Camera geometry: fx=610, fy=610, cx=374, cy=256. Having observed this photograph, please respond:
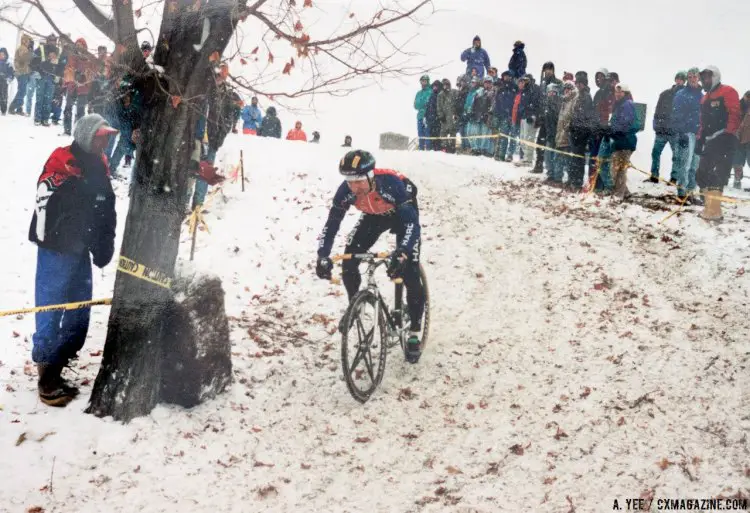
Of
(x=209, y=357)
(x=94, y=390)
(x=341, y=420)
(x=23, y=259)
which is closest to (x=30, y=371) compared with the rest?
(x=94, y=390)

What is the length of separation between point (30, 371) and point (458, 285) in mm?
6097

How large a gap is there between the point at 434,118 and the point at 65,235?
16918mm

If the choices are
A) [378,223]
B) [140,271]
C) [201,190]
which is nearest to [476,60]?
[201,190]

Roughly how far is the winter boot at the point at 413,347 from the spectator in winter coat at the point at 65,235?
11.8 feet

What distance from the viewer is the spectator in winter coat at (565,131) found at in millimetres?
14695

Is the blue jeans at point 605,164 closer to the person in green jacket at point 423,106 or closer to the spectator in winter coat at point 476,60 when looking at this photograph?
the spectator in winter coat at point 476,60

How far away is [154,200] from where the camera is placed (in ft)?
17.8

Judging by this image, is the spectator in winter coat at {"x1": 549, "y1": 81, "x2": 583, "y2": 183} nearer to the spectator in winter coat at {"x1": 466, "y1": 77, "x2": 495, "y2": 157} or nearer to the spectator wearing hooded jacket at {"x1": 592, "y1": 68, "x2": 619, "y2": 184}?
the spectator wearing hooded jacket at {"x1": 592, "y1": 68, "x2": 619, "y2": 184}

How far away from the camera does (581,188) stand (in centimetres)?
1460

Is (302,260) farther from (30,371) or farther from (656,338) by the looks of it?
(656,338)

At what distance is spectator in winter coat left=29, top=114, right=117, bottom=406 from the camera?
5.38 metres

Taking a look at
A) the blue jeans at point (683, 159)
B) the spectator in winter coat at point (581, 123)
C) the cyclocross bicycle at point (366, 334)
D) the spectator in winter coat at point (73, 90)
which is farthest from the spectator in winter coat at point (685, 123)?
the spectator in winter coat at point (73, 90)

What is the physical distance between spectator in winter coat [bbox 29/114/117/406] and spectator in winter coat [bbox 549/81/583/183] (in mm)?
11669

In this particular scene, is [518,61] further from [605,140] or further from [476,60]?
[605,140]
